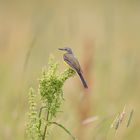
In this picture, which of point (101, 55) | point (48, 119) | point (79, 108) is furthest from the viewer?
point (101, 55)

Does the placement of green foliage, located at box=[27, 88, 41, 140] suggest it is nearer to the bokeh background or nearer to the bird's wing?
the bird's wing

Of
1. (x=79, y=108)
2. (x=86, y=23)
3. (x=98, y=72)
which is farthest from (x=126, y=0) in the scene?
(x=79, y=108)

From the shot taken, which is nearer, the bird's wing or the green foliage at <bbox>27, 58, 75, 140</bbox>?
the green foliage at <bbox>27, 58, 75, 140</bbox>

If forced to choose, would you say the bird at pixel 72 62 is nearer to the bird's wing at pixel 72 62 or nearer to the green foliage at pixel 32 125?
the bird's wing at pixel 72 62

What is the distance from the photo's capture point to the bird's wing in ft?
11.3

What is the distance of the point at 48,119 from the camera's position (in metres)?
3.30

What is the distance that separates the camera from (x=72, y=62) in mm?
3475

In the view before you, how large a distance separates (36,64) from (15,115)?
3.15 m

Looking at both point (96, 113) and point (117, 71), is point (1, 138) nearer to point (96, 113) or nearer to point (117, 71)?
point (96, 113)

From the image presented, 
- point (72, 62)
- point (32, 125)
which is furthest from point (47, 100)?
point (72, 62)

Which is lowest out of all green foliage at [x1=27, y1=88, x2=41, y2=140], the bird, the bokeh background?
the bokeh background

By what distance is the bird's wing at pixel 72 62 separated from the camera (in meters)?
3.43

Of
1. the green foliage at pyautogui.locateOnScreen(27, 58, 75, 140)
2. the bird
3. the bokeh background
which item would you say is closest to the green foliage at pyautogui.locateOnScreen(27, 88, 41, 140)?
the green foliage at pyautogui.locateOnScreen(27, 58, 75, 140)

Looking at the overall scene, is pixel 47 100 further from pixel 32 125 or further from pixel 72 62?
pixel 72 62
